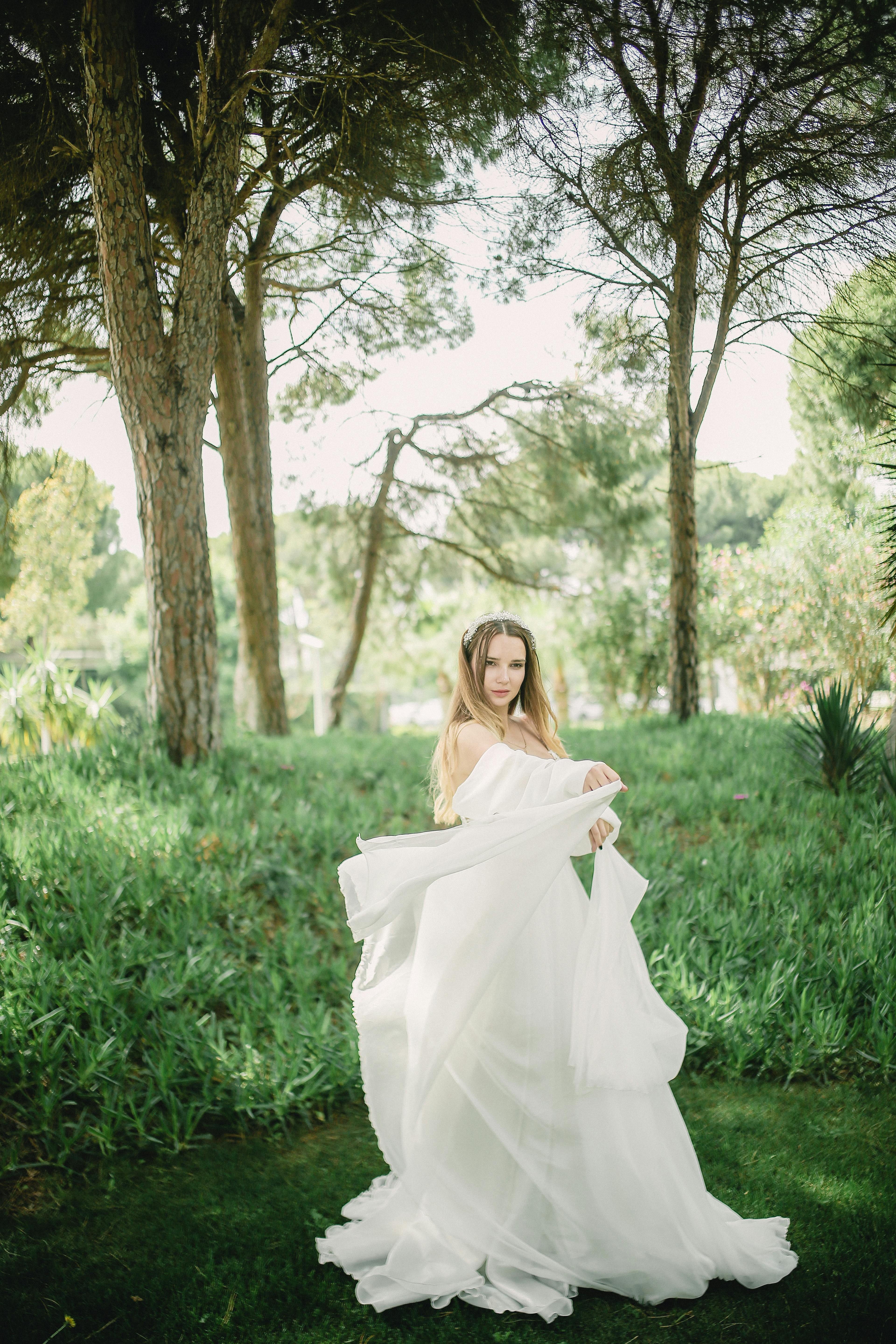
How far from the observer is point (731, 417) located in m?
4.34

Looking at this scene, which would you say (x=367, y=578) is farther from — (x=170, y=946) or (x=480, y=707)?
(x=480, y=707)

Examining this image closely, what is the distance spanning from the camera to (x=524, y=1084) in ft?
7.22

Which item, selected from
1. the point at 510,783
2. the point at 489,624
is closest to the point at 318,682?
the point at 489,624

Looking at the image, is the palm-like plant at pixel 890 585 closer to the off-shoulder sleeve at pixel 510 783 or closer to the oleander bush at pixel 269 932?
the oleander bush at pixel 269 932

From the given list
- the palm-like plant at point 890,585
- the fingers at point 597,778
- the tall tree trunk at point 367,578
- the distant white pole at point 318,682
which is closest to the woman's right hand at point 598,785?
the fingers at point 597,778

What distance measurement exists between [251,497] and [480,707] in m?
5.02

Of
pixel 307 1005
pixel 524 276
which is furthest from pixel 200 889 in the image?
pixel 524 276

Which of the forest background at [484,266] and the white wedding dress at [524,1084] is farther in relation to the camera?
the forest background at [484,266]

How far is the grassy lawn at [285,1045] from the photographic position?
213 centimetres

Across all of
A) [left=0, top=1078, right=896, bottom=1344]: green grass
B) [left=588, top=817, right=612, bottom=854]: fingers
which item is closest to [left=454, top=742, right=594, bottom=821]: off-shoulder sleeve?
[left=588, top=817, right=612, bottom=854]: fingers

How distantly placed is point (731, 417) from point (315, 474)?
467 cm

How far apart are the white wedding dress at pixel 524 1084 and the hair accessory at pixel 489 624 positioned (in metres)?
0.45

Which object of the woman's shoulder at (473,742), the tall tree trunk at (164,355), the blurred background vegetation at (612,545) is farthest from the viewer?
the tall tree trunk at (164,355)

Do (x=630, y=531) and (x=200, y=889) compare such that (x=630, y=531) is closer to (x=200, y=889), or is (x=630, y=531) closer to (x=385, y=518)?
(x=385, y=518)
